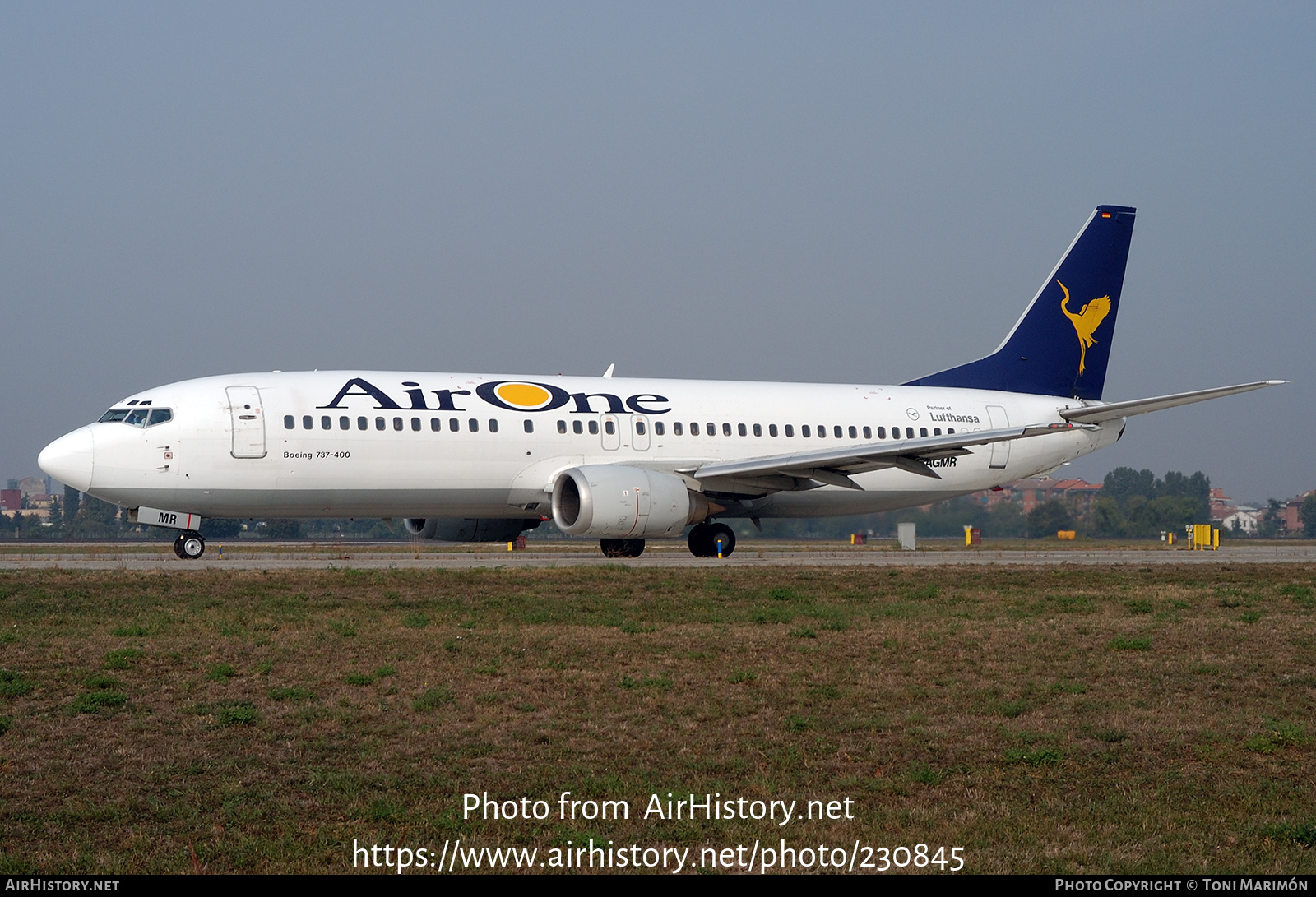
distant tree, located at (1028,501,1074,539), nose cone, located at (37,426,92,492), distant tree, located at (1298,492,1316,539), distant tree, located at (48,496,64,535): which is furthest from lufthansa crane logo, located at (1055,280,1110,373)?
distant tree, located at (48,496,64,535)

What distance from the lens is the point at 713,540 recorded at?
2909 centimetres

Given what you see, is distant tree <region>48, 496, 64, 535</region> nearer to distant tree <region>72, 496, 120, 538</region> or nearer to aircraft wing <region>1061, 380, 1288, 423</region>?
distant tree <region>72, 496, 120, 538</region>

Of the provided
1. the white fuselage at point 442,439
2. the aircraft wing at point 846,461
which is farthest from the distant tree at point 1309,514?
the aircraft wing at point 846,461

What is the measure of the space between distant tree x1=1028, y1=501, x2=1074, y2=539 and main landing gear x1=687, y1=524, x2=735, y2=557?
31297mm

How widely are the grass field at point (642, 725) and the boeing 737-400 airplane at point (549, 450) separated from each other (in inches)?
297

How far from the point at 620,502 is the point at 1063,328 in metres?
15.1

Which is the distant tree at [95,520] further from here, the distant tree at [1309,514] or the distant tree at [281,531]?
the distant tree at [1309,514]

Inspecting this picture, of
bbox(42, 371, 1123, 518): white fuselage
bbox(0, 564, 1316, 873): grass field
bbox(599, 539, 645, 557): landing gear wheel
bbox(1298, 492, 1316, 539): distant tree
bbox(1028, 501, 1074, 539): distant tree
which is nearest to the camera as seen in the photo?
bbox(0, 564, 1316, 873): grass field

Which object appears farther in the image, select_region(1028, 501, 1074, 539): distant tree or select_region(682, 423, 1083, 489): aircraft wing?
select_region(1028, 501, 1074, 539): distant tree

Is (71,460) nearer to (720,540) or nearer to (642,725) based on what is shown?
(720,540)

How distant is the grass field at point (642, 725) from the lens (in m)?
7.20

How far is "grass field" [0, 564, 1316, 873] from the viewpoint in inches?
284

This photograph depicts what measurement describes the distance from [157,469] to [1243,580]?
19900mm
